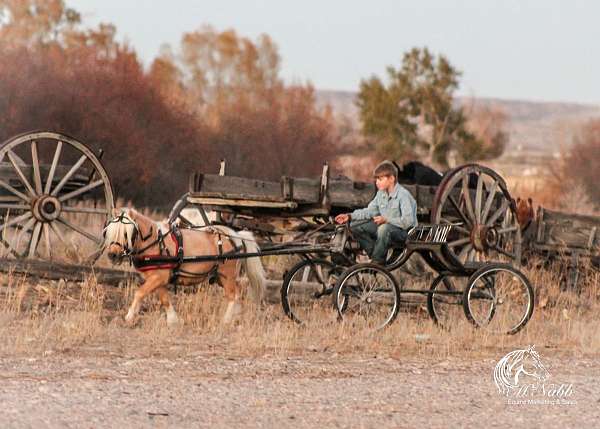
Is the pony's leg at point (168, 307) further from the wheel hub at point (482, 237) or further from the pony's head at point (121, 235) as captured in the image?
the wheel hub at point (482, 237)

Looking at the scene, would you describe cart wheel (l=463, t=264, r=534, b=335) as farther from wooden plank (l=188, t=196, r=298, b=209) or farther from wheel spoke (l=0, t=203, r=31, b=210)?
wheel spoke (l=0, t=203, r=31, b=210)

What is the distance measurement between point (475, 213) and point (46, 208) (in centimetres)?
484

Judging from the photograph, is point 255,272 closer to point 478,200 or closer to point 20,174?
point 478,200

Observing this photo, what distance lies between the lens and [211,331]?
10.0 metres

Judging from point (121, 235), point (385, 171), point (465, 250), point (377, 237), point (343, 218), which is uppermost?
point (385, 171)

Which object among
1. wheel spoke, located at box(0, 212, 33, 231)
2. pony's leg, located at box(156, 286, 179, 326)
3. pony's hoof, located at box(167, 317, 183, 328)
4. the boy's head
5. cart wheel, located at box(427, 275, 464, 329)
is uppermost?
the boy's head

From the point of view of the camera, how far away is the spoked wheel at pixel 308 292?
10.3 m

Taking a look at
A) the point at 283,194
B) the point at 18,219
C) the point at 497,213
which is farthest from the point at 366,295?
the point at 18,219

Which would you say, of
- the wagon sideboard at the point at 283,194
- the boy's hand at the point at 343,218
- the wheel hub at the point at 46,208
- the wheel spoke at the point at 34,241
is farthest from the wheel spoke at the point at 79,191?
the boy's hand at the point at 343,218

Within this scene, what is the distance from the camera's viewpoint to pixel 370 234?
10398 mm

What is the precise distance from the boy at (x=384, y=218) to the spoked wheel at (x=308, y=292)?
48cm

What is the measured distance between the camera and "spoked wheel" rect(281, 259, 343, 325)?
406 inches

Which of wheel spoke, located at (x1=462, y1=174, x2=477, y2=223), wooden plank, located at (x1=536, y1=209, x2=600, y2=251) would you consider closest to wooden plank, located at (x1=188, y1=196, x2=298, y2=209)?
wheel spoke, located at (x1=462, y1=174, x2=477, y2=223)

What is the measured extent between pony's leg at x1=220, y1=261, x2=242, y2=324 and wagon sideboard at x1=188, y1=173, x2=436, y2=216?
0.70 metres
